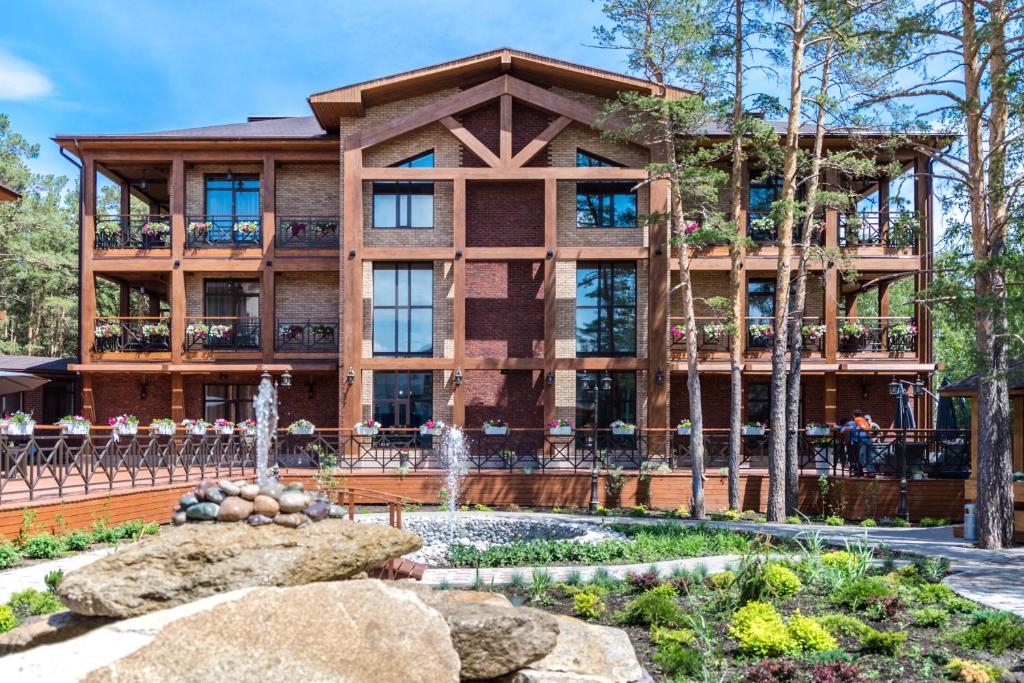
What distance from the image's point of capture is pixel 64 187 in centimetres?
4362

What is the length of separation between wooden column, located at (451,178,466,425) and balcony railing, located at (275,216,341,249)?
12.8 feet

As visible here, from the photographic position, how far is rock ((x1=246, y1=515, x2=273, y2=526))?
5309 mm

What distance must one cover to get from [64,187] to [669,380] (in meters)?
38.1

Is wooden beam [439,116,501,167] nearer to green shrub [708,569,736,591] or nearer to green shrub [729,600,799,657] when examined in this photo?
green shrub [708,569,736,591]

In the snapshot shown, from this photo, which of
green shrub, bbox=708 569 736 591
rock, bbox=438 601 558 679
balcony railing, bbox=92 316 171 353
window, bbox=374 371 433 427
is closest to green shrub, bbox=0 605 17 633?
rock, bbox=438 601 558 679

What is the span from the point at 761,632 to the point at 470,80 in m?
18.7

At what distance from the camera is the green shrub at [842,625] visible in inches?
274

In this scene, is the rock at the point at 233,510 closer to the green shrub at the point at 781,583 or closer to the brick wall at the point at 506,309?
the green shrub at the point at 781,583

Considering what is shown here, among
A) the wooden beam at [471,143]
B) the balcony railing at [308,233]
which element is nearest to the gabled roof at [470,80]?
the wooden beam at [471,143]

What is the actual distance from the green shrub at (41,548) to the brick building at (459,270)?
31.6 ft

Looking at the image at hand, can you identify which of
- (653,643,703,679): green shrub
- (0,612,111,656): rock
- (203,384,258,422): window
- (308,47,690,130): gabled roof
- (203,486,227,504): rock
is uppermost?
(308,47,690,130): gabled roof

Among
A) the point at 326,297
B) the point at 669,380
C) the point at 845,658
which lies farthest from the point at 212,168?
the point at 845,658

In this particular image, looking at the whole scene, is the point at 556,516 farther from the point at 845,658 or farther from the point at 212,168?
the point at 212,168

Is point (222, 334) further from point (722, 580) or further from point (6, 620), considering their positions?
point (722, 580)
